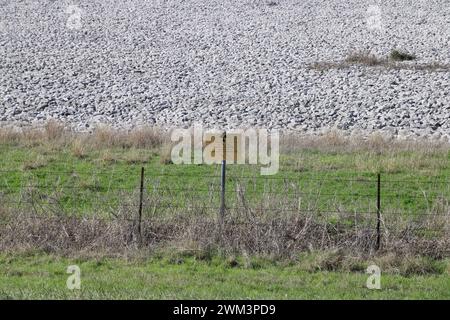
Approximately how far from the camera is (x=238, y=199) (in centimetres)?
1258

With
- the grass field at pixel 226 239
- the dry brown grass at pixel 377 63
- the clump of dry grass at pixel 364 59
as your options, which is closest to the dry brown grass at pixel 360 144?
the grass field at pixel 226 239

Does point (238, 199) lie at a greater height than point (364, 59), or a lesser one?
lesser

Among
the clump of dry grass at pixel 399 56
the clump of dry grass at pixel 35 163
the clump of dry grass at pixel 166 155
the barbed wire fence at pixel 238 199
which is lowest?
the barbed wire fence at pixel 238 199

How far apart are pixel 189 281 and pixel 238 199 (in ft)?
8.25

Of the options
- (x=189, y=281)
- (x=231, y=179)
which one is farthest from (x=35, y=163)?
(x=189, y=281)

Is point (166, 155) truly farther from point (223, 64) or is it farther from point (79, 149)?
point (223, 64)

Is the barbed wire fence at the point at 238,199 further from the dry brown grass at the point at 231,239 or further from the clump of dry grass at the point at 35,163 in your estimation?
the clump of dry grass at the point at 35,163

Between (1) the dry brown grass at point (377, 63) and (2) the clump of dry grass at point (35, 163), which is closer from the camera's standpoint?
(2) the clump of dry grass at point (35, 163)

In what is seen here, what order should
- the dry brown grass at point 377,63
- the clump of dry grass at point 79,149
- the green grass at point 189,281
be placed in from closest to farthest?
the green grass at point 189,281 < the clump of dry grass at point 79,149 < the dry brown grass at point 377,63

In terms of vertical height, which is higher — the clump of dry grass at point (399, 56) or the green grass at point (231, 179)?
the clump of dry grass at point (399, 56)

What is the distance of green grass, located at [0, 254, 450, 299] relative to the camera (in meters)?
9.70

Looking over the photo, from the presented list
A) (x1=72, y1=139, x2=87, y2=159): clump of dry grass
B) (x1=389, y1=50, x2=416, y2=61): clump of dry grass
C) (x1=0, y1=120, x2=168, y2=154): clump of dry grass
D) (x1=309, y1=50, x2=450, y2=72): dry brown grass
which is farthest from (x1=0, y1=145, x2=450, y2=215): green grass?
(x1=389, y1=50, x2=416, y2=61): clump of dry grass

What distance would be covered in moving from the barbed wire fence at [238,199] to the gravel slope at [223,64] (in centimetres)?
694

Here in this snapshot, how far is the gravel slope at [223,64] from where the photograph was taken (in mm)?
24703
